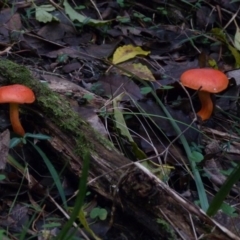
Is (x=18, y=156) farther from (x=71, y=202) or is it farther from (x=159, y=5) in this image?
(x=159, y=5)

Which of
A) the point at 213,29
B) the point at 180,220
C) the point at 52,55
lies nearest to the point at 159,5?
the point at 213,29

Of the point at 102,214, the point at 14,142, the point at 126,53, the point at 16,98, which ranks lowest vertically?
the point at 126,53

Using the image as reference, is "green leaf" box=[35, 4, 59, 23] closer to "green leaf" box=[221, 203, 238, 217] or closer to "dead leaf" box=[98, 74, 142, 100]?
"dead leaf" box=[98, 74, 142, 100]

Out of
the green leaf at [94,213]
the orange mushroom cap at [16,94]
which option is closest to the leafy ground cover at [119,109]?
the green leaf at [94,213]

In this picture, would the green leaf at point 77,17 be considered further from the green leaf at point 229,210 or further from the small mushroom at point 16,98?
the green leaf at point 229,210

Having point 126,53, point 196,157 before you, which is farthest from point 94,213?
point 126,53

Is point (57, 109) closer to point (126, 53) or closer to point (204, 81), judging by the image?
point (204, 81)
